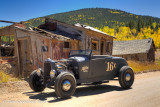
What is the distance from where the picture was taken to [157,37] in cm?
6238

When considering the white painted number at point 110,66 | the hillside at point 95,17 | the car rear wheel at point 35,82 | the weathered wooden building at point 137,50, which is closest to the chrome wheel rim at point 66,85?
the car rear wheel at point 35,82

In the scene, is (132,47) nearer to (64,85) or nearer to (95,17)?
(64,85)

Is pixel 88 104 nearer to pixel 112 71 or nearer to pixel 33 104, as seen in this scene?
pixel 33 104

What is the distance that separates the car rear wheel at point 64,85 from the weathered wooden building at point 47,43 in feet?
20.3

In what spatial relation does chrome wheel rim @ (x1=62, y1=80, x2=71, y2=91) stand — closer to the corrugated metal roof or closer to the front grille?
the front grille

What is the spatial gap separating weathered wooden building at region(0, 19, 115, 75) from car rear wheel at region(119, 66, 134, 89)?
5990 millimetres

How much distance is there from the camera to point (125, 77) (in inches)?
255

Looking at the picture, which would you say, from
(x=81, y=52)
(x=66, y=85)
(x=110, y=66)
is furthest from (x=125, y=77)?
(x=66, y=85)

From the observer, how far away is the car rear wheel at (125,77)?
6.36 metres

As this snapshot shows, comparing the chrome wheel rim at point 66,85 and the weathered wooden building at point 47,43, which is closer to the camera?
the chrome wheel rim at point 66,85

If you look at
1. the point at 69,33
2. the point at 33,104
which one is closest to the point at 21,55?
the point at 69,33

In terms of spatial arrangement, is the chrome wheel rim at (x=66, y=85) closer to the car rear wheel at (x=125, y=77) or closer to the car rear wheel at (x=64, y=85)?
the car rear wheel at (x=64, y=85)

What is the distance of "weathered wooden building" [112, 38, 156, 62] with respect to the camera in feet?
94.2

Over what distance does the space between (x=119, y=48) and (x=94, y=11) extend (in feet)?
382
